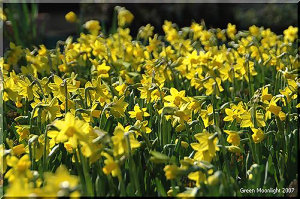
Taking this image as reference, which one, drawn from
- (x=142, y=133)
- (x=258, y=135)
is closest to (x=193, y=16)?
(x=258, y=135)

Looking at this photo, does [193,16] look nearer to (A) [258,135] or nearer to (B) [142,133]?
(A) [258,135]

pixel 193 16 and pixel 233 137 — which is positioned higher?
pixel 193 16

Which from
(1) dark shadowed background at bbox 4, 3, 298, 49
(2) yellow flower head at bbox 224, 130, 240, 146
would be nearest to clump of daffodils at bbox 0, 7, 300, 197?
(2) yellow flower head at bbox 224, 130, 240, 146

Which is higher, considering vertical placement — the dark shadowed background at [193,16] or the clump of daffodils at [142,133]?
the dark shadowed background at [193,16]

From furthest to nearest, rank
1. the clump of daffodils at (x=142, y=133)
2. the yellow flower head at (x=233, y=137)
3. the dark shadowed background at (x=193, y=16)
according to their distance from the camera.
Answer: the dark shadowed background at (x=193, y=16) → the yellow flower head at (x=233, y=137) → the clump of daffodils at (x=142, y=133)

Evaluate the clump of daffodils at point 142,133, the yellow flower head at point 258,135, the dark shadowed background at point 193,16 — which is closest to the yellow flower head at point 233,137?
the clump of daffodils at point 142,133

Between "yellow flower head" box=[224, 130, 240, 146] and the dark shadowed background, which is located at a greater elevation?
the dark shadowed background

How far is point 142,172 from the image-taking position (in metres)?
2.08

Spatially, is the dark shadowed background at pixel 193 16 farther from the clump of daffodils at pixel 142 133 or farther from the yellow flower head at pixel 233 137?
the yellow flower head at pixel 233 137

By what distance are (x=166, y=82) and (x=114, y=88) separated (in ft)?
1.53

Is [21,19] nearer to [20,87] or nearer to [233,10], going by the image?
[20,87]

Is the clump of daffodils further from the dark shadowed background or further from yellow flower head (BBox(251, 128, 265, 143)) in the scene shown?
the dark shadowed background

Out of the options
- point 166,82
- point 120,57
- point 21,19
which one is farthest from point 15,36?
point 166,82

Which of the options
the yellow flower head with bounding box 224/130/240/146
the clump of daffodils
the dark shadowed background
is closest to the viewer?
the clump of daffodils
